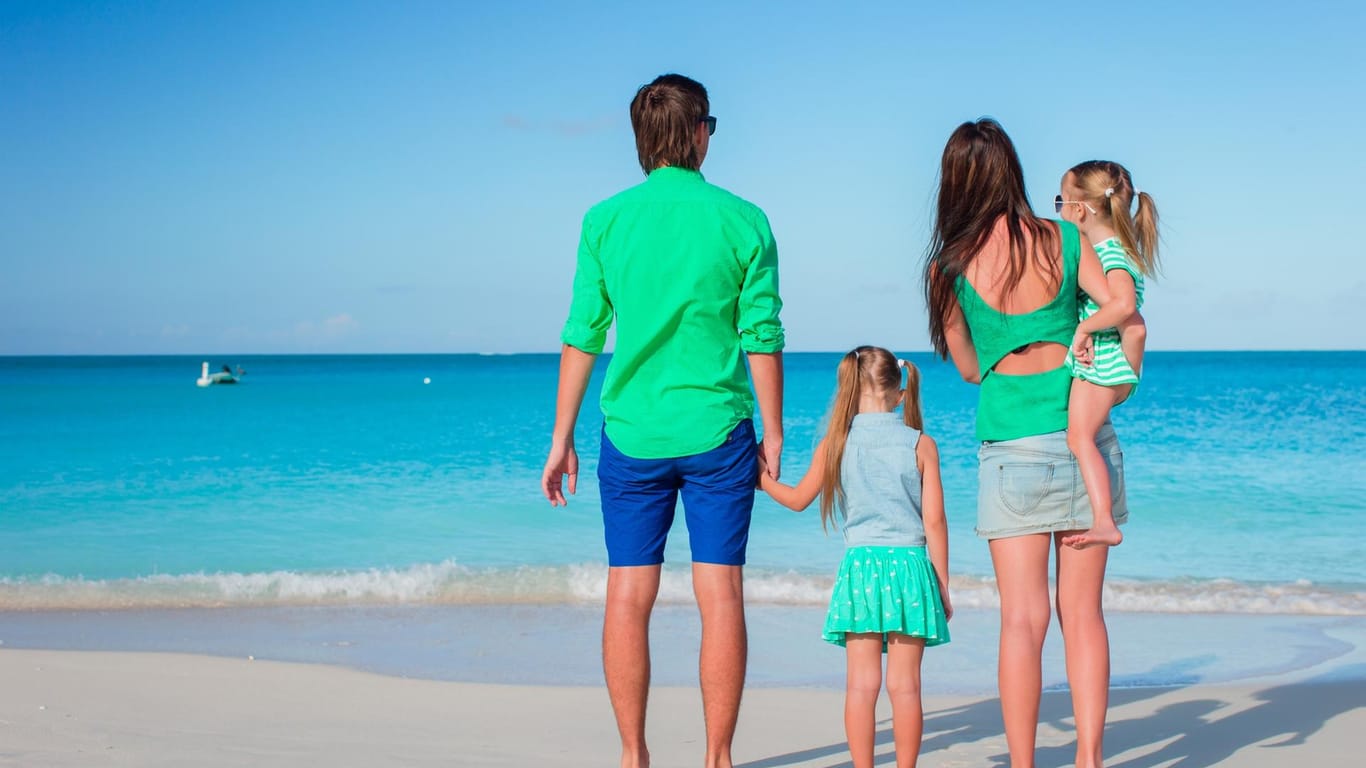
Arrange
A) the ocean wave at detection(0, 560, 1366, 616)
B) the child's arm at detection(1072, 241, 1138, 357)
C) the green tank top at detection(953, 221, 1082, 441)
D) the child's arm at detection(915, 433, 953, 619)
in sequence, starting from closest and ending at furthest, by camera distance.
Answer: the child's arm at detection(1072, 241, 1138, 357) → the green tank top at detection(953, 221, 1082, 441) → the child's arm at detection(915, 433, 953, 619) → the ocean wave at detection(0, 560, 1366, 616)

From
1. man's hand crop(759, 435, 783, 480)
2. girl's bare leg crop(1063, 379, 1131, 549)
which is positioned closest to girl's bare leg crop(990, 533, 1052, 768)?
girl's bare leg crop(1063, 379, 1131, 549)

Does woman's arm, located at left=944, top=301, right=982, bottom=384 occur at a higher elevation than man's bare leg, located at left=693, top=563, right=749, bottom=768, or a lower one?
higher

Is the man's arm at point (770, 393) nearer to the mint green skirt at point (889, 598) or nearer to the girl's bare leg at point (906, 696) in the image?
the mint green skirt at point (889, 598)

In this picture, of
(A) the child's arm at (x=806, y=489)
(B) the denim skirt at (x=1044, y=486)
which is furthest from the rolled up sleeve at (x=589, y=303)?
(B) the denim skirt at (x=1044, y=486)

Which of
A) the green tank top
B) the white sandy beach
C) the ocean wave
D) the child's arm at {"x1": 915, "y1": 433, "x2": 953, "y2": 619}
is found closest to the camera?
the green tank top

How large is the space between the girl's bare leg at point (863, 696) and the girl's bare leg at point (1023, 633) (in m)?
0.33

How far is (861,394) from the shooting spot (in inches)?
116

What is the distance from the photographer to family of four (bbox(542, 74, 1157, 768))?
8.64 feet

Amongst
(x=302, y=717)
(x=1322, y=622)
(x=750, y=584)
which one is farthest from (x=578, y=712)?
(x=1322, y=622)

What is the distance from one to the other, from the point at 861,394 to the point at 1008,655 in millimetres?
754

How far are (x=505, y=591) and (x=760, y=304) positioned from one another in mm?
4507

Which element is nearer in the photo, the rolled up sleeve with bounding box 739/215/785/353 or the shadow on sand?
the rolled up sleeve with bounding box 739/215/785/353

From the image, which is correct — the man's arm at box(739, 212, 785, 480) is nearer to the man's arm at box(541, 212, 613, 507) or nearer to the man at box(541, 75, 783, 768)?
the man at box(541, 75, 783, 768)

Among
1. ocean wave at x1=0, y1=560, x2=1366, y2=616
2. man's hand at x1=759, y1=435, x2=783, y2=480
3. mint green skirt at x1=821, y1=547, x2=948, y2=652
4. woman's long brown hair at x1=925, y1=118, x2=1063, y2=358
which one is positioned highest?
woman's long brown hair at x1=925, y1=118, x2=1063, y2=358
